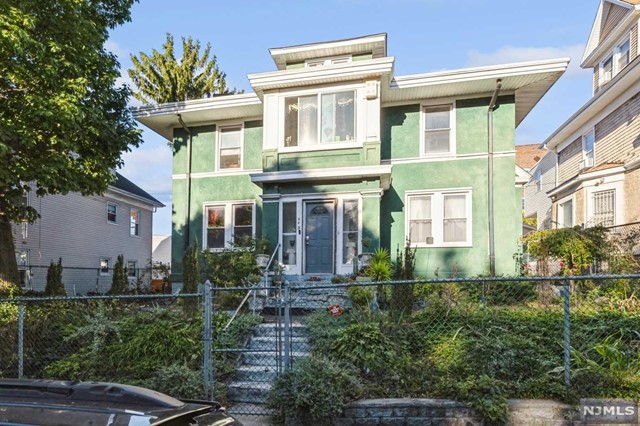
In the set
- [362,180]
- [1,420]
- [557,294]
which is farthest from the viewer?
[362,180]

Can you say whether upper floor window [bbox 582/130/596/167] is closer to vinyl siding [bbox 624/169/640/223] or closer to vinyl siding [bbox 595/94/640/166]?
vinyl siding [bbox 595/94/640/166]

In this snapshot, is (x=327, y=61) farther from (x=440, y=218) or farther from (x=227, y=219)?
(x=440, y=218)

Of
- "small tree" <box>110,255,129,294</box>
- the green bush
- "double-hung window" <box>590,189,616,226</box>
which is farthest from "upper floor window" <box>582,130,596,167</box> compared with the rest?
"small tree" <box>110,255,129,294</box>

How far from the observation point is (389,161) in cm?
1249

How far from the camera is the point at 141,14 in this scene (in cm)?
1106

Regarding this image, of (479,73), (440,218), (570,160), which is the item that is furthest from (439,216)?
(570,160)

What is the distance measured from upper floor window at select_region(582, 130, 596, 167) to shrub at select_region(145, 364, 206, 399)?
16452 mm

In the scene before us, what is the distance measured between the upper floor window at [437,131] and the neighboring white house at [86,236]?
11.3 m

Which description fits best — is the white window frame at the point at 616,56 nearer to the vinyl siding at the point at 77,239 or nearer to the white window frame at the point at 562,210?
the white window frame at the point at 562,210

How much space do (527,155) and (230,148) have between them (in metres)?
26.1

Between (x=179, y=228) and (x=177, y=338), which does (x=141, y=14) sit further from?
(x=177, y=338)

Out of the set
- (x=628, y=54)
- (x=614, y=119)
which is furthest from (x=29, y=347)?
(x=628, y=54)

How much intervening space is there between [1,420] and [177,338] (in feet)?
16.3

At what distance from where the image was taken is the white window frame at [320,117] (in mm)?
11570
